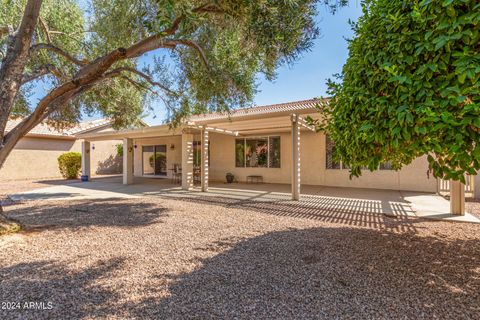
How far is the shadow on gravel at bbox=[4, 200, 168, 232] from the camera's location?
637cm

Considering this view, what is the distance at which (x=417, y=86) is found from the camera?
2.42 meters

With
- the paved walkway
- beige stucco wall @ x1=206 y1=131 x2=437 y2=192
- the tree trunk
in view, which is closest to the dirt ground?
the paved walkway

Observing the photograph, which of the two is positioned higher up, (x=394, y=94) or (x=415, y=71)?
(x=415, y=71)

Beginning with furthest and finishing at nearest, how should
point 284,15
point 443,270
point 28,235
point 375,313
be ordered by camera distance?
1. point 28,235
2. point 284,15
3. point 443,270
4. point 375,313

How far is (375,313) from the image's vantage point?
2732mm

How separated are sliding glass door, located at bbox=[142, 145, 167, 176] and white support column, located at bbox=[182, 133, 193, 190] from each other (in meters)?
6.68

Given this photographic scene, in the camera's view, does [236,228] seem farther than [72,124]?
No

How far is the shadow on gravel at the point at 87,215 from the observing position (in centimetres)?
637

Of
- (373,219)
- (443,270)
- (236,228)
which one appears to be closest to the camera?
(443,270)

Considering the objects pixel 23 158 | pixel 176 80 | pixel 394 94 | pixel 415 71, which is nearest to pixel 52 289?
pixel 394 94

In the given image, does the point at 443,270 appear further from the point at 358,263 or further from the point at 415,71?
the point at 415,71

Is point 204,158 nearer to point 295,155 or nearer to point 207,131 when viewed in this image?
point 207,131

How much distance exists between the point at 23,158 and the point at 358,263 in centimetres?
2182

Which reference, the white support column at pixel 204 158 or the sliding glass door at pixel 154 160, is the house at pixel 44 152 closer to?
the sliding glass door at pixel 154 160
